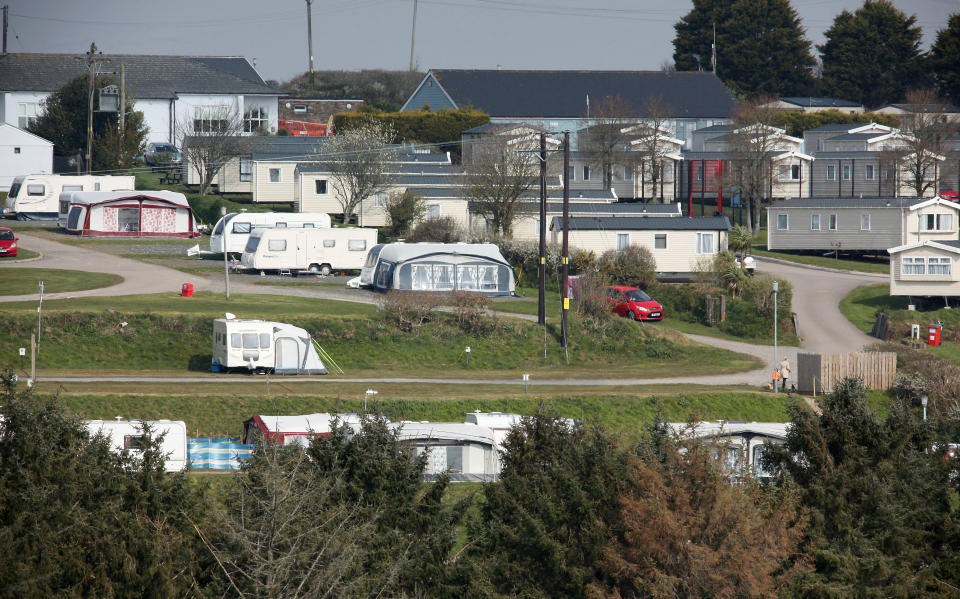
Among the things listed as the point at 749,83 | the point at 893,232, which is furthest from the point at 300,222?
the point at 749,83

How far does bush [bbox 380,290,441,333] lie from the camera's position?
36281 millimetres

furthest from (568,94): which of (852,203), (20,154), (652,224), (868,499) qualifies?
(868,499)

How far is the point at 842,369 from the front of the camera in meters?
33.1

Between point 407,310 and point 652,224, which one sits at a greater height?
point 652,224

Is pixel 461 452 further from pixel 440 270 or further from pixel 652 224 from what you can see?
pixel 652 224

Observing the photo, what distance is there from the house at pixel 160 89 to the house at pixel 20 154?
8644 mm

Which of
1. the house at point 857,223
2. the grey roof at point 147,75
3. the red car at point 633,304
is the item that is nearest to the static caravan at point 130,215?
the red car at point 633,304

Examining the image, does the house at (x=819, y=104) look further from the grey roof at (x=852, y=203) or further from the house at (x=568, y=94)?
the grey roof at (x=852, y=203)

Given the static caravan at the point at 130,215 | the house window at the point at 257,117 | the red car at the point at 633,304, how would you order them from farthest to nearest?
the house window at the point at 257,117 < the static caravan at the point at 130,215 < the red car at the point at 633,304

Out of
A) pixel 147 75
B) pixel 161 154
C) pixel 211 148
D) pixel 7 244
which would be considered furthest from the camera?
pixel 147 75

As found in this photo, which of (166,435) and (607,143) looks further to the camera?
(607,143)

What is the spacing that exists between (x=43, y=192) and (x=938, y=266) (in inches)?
1695

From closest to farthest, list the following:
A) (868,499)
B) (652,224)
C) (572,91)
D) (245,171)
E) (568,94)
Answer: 1. (868,499)
2. (652,224)
3. (245,171)
4. (568,94)
5. (572,91)

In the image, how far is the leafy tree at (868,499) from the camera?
1608 cm
